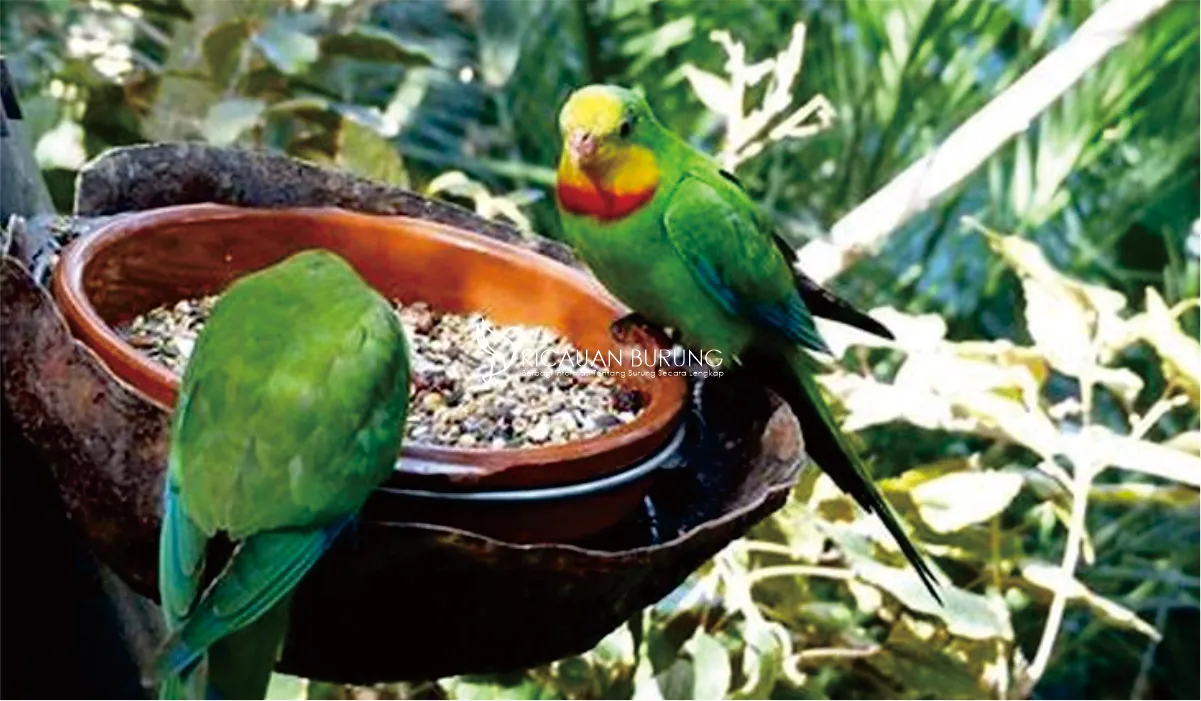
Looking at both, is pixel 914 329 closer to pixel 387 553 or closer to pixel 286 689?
pixel 286 689

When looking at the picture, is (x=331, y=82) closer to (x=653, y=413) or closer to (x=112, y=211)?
(x=112, y=211)

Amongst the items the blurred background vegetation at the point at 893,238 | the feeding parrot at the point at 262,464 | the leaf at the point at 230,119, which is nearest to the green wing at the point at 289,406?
the feeding parrot at the point at 262,464

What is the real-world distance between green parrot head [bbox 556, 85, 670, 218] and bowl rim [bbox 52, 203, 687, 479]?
0.11m

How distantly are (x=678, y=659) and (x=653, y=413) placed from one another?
76 cm

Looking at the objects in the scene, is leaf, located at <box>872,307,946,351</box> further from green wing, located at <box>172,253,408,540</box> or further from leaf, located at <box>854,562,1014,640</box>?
green wing, located at <box>172,253,408,540</box>

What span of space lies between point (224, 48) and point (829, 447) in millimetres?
926

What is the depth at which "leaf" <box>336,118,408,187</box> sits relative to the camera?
1863 mm

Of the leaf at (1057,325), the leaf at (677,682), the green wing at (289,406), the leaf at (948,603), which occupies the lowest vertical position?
the leaf at (677,682)

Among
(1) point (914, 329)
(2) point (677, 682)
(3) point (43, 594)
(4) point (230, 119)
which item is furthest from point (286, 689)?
(1) point (914, 329)

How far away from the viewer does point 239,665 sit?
2.86ft

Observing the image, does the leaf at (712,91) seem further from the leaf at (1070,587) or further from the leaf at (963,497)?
the leaf at (1070,587)

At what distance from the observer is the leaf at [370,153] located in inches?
73.4

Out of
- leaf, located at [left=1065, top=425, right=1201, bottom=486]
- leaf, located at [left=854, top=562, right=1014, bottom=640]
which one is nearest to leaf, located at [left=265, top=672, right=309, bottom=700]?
leaf, located at [left=854, top=562, right=1014, bottom=640]

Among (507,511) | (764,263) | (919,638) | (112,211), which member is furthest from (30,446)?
(919,638)
